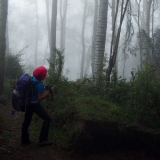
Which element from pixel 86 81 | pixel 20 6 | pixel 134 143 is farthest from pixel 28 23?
pixel 134 143

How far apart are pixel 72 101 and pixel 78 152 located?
1.70 metres

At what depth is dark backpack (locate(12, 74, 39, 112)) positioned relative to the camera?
19.0 ft

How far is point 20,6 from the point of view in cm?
5356

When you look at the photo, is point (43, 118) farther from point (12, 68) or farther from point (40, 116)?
point (12, 68)

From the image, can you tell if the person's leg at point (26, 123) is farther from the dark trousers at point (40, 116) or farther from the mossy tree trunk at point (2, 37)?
the mossy tree trunk at point (2, 37)

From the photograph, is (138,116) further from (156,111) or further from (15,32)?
(15,32)

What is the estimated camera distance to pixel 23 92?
5816 millimetres

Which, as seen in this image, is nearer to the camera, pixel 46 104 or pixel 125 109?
pixel 125 109

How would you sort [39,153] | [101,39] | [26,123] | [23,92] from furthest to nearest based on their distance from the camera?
[101,39] < [26,123] < [39,153] < [23,92]

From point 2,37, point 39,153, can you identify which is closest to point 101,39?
point 2,37

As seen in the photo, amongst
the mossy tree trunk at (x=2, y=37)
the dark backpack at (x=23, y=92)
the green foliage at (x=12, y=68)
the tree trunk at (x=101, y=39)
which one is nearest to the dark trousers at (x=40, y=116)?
the dark backpack at (x=23, y=92)

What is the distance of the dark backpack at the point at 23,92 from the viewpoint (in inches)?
228

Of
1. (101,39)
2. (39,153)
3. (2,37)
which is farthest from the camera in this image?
(2,37)

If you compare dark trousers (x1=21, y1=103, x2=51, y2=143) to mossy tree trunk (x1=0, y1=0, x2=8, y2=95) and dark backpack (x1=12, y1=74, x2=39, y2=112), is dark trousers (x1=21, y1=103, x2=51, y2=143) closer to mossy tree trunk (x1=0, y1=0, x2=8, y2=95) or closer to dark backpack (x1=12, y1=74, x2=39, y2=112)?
dark backpack (x1=12, y1=74, x2=39, y2=112)
